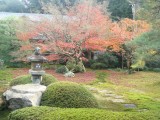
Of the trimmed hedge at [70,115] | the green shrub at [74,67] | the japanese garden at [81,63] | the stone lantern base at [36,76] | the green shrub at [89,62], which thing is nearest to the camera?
the trimmed hedge at [70,115]

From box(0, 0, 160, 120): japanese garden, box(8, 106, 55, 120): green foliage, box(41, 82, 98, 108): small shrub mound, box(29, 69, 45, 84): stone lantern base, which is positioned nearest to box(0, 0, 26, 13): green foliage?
box(0, 0, 160, 120): japanese garden

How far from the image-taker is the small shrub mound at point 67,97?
8065mm

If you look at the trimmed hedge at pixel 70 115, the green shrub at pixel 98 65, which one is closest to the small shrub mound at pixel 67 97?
the trimmed hedge at pixel 70 115

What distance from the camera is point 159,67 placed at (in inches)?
1024

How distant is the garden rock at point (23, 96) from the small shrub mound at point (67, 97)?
25 centimetres

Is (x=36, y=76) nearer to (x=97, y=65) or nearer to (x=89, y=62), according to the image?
(x=97, y=65)

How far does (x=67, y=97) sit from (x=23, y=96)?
1211 millimetres

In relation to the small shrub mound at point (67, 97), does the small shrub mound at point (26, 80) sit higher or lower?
higher

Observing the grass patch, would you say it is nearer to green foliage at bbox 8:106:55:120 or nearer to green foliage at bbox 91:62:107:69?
green foliage at bbox 8:106:55:120

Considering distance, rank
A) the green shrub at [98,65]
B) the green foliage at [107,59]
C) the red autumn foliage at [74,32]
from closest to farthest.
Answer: the red autumn foliage at [74,32] < the green shrub at [98,65] < the green foliage at [107,59]

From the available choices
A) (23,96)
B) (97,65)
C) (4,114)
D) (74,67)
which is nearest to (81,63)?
(74,67)

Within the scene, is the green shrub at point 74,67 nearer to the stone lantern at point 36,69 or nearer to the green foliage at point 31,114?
the stone lantern at point 36,69

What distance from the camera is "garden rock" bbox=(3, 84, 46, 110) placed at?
8.00 metres

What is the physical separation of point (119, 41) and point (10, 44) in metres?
8.61
